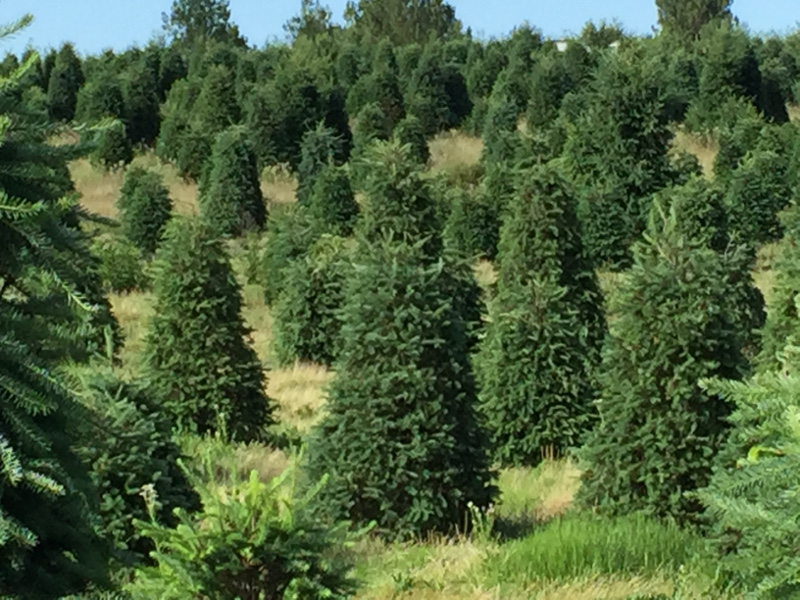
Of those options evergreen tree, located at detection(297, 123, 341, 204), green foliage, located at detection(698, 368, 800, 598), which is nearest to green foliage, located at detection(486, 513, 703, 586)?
green foliage, located at detection(698, 368, 800, 598)

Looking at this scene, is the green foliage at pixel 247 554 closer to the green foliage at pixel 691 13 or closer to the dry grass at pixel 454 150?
the dry grass at pixel 454 150

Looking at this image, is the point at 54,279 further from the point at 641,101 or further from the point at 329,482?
the point at 641,101

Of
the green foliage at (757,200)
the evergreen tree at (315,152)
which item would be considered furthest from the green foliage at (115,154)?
the green foliage at (757,200)

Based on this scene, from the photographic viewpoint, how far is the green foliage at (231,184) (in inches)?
1077

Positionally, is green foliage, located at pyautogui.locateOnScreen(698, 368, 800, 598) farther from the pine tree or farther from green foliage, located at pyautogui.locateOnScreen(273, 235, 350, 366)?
green foliage, located at pyautogui.locateOnScreen(273, 235, 350, 366)

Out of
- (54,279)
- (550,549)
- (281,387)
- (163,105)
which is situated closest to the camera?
(54,279)

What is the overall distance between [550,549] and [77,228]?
3387 mm

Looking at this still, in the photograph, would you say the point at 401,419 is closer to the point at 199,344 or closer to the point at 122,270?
the point at 199,344

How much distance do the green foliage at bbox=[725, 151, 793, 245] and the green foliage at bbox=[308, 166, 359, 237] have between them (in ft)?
26.3

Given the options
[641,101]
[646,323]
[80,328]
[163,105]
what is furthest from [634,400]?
[163,105]

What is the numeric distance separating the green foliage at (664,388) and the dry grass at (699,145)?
24962mm

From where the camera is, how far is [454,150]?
3619 centimetres

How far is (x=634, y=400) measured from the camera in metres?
8.66

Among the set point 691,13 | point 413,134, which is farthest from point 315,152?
point 691,13
